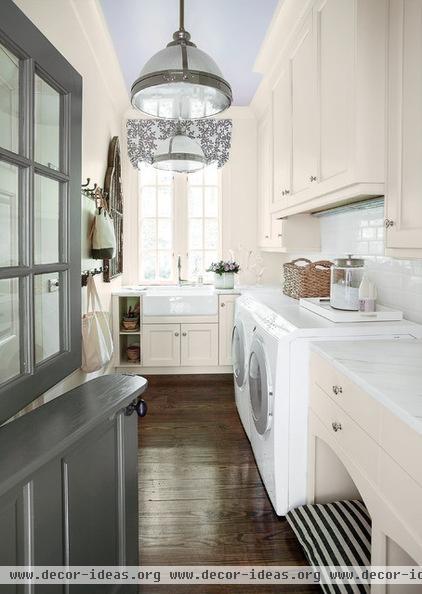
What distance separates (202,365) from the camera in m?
4.36

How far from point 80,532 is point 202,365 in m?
3.16

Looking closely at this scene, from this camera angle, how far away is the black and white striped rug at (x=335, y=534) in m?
1.58

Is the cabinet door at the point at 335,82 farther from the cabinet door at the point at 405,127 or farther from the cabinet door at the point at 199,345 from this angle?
the cabinet door at the point at 199,345

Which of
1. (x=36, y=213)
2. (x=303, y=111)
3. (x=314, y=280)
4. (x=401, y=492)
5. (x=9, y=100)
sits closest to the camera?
(x=401, y=492)

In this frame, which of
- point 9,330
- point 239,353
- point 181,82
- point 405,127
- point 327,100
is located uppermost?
point 327,100

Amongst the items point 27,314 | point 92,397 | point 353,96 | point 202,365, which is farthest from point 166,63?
point 202,365

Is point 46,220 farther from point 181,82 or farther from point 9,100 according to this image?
point 181,82

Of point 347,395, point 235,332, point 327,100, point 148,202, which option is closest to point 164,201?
point 148,202

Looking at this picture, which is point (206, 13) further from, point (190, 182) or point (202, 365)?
point (202, 365)

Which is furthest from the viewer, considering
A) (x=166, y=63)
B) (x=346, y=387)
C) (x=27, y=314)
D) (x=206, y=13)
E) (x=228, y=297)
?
(x=228, y=297)

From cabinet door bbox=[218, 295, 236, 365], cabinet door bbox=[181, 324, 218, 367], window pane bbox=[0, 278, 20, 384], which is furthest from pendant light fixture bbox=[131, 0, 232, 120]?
cabinet door bbox=[181, 324, 218, 367]

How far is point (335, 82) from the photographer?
220 cm

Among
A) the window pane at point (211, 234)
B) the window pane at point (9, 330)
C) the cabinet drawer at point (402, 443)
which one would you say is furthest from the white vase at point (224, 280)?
the cabinet drawer at point (402, 443)

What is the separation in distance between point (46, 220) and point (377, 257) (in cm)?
177
